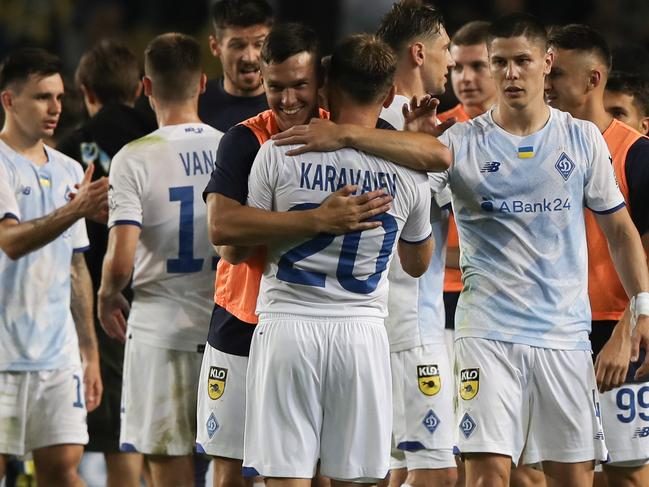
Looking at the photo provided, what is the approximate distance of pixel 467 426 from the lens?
5.47 metres

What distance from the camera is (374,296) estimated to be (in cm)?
508

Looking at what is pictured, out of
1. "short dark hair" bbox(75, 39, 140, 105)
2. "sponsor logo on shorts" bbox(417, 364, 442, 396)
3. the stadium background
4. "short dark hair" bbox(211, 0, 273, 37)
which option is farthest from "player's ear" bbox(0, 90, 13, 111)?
the stadium background

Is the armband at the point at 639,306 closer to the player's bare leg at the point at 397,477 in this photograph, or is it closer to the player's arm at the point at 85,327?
the player's bare leg at the point at 397,477

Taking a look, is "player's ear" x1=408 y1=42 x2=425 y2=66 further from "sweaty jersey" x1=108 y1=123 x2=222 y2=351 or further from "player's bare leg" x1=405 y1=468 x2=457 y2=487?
"player's bare leg" x1=405 y1=468 x2=457 y2=487

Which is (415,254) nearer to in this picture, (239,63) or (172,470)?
(172,470)

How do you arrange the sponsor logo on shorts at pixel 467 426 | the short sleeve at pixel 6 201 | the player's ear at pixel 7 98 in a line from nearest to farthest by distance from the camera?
the sponsor logo on shorts at pixel 467 426, the short sleeve at pixel 6 201, the player's ear at pixel 7 98

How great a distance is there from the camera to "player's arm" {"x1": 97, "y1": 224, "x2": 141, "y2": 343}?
6.40 metres

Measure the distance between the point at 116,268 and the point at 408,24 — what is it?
1947mm

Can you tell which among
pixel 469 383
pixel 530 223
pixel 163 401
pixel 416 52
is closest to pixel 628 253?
pixel 530 223

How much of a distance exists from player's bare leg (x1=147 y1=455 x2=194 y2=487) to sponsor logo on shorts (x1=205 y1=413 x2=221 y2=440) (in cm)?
106

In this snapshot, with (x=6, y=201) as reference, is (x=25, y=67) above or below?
above

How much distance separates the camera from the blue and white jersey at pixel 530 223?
18.1 feet

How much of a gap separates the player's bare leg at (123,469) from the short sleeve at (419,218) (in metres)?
3.11

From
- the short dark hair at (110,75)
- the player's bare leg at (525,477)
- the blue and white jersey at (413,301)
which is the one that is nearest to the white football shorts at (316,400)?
the blue and white jersey at (413,301)
